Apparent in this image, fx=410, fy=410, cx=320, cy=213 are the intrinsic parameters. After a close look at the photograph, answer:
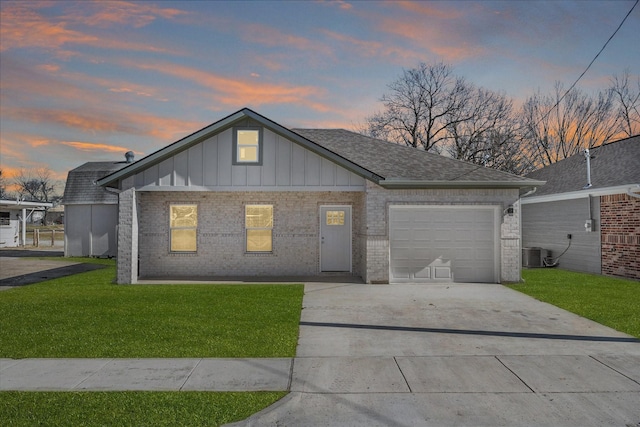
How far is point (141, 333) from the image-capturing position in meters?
7.27

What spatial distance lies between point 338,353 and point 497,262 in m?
9.02

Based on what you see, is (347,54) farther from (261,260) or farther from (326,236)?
(261,260)

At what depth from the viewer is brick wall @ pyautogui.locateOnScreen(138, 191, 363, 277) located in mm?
14828

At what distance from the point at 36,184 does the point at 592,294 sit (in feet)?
394

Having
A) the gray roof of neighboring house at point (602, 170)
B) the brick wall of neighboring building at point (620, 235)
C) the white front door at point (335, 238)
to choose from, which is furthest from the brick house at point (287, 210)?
the gray roof of neighboring house at point (602, 170)

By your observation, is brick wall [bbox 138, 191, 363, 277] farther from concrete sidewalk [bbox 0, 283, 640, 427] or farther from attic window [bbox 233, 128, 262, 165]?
concrete sidewalk [bbox 0, 283, 640, 427]

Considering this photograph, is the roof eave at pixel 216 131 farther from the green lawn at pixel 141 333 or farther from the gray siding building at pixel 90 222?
the gray siding building at pixel 90 222

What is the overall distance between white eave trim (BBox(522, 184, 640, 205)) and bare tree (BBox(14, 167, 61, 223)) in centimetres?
11152

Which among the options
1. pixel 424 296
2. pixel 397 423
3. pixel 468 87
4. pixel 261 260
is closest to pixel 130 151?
pixel 261 260

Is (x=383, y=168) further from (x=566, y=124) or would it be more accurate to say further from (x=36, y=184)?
(x=36, y=184)

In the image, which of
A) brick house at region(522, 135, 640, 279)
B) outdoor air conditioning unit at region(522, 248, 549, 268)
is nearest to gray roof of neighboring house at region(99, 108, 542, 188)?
brick house at region(522, 135, 640, 279)

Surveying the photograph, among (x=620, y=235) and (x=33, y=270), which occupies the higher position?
(x=620, y=235)

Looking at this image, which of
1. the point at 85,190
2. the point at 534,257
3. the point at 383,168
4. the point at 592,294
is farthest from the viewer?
the point at 85,190

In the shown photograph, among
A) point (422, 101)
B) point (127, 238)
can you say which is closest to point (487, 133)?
point (422, 101)
